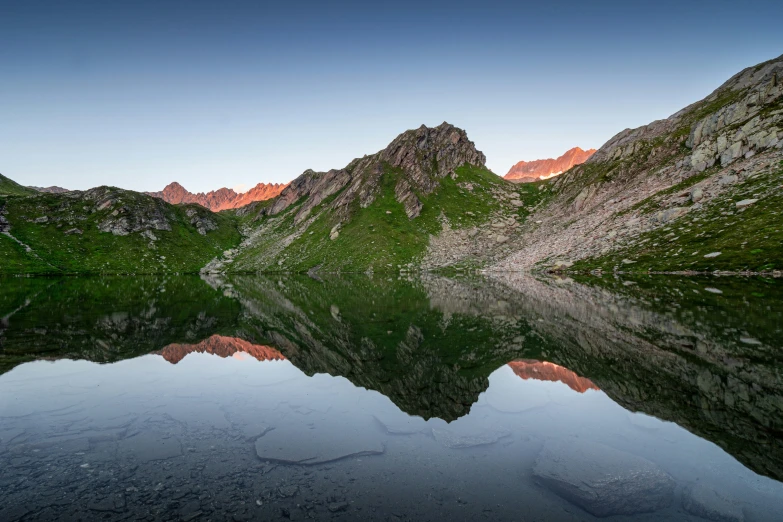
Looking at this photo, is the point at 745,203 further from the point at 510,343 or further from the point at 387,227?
the point at 387,227

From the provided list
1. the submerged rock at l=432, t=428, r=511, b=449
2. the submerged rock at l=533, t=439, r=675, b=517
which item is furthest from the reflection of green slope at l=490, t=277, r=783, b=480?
the submerged rock at l=432, t=428, r=511, b=449

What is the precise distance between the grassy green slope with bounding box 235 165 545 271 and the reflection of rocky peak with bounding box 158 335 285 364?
106 meters

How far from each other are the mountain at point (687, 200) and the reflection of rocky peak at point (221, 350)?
244 feet

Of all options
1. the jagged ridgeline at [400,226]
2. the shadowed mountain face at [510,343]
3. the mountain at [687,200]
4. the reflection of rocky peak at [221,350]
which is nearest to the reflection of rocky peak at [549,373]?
the shadowed mountain face at [510,343]

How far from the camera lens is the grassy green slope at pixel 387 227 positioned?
471 ft

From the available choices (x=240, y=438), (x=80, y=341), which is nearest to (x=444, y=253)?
(x=80, y=341)

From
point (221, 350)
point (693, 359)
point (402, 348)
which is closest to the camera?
point (693, 359)

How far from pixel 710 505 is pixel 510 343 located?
52.5 ft

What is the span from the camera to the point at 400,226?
16212 cm

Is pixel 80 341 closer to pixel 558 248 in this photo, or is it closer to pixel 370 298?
pixel 370 298

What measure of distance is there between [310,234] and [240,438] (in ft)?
535

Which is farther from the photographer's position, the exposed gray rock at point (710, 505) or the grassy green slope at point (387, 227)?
the grassy green slope at point (387, 227)

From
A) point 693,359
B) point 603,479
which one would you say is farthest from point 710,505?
point 693,359

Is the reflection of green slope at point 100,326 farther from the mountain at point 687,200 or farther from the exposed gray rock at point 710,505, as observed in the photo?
the mountain at point 687,200
